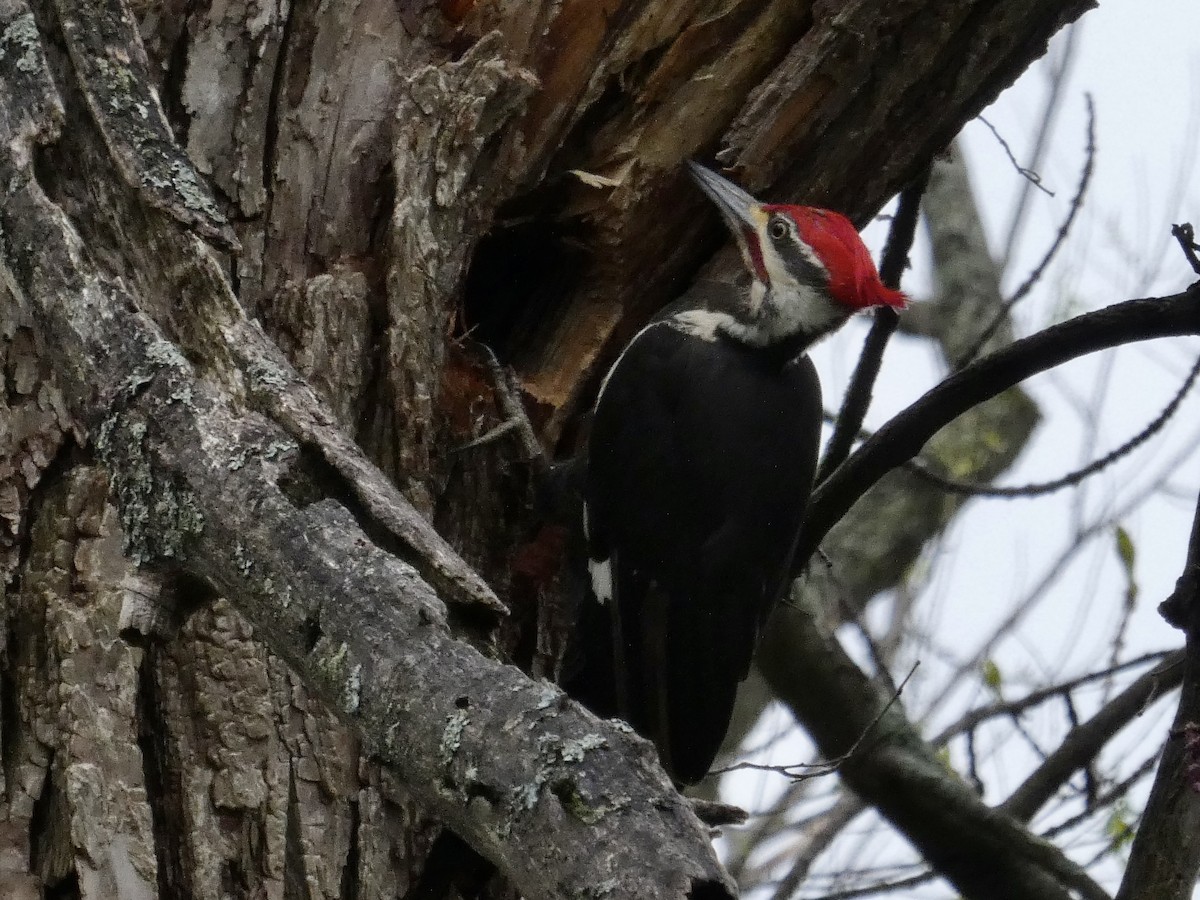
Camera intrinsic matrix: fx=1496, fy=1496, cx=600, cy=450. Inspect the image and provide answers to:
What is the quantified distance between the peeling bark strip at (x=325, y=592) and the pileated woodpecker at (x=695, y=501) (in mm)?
1160

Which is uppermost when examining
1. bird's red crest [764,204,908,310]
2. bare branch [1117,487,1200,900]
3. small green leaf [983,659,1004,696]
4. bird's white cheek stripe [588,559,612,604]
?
bird's red crest [764,204,908,310]

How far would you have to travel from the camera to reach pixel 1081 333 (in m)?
1.99

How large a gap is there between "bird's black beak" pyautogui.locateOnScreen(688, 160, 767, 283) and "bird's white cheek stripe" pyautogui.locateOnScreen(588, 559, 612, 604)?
24.6 inches

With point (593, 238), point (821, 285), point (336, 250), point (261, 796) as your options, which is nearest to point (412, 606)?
point (261, 796)

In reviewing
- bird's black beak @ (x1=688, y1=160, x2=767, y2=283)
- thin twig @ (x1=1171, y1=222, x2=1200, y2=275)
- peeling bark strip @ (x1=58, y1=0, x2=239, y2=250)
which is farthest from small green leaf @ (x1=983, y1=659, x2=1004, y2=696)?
peeling bark strip @ (x1=58, y1=0, x2=239, y2=250)

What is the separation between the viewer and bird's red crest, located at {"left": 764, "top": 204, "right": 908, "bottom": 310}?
2613 mm

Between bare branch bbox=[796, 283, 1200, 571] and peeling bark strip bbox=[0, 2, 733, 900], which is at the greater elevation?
bare branch bbox=[796, 283, 1200, 571]

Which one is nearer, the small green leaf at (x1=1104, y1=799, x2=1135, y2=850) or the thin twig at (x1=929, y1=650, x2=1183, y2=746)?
the thin twig at (x1=929, y1=650, x2=1183, y2=746)

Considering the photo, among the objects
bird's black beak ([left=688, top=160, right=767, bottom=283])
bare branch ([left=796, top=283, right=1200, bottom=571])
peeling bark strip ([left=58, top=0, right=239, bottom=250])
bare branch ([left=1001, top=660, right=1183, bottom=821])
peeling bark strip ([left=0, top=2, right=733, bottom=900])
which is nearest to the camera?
peeling bark strip ([left=0, top=2, right=733, bottom=900])

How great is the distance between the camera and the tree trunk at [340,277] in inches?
66.7

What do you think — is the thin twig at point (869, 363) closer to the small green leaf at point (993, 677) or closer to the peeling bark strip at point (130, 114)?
the small green leaf at point (993, 677)

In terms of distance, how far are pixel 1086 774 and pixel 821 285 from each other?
101cm

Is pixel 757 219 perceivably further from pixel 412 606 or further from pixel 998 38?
pixel 412 606

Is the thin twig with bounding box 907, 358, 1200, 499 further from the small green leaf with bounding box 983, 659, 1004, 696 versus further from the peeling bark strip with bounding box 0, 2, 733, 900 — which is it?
the peeling bark strip with bounding box 0, 2, 733, 900
